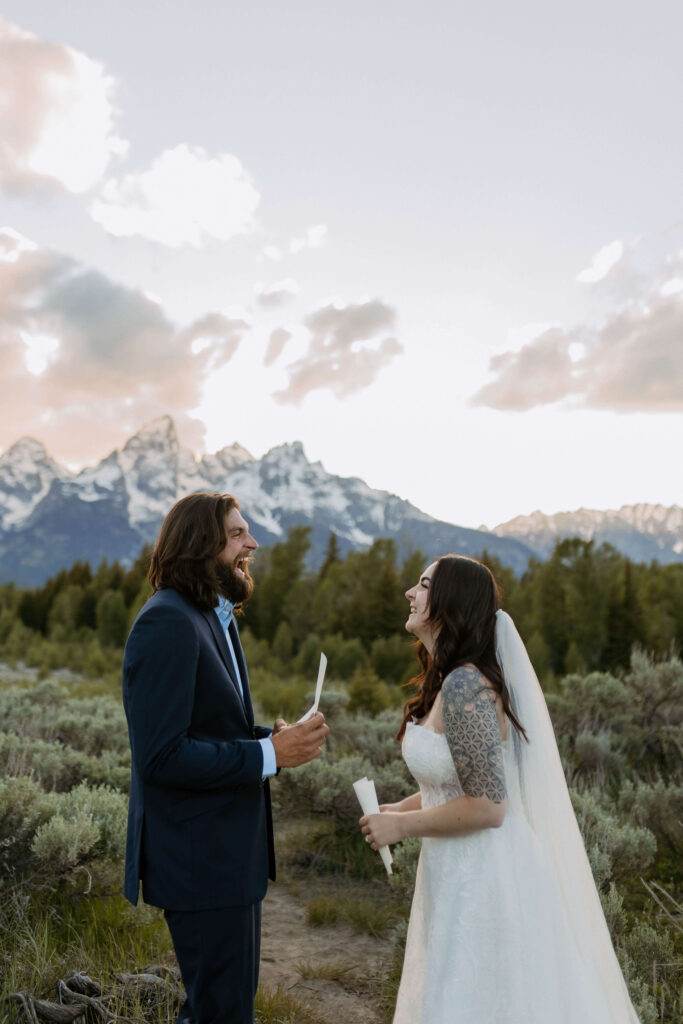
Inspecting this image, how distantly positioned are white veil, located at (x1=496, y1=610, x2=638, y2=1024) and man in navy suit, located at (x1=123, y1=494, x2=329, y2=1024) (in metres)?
0.62

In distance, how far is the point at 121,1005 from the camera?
9.75 ft

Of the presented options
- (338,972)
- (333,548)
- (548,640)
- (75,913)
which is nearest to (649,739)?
(338,972)

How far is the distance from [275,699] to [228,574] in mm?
9693

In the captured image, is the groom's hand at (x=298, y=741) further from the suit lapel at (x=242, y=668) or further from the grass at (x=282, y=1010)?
the grass at (x=282, y=1010)

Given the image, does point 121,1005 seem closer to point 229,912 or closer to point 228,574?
point 229,912

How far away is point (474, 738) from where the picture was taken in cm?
215

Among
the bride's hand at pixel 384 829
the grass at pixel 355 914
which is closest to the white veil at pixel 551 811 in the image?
the bride's hand at pixel 384 829

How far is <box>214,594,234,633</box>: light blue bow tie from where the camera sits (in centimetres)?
240

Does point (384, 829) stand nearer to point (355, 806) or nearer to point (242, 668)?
point (242, 668)

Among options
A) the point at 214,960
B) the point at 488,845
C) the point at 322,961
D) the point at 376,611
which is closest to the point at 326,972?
the point at 322,961

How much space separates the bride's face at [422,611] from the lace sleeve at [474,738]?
24cm

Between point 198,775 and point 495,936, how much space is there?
3.18ft

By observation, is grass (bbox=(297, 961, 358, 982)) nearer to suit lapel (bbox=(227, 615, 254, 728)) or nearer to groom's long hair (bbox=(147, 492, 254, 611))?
suit lapel (bbox=(227, 615, 254, 728))

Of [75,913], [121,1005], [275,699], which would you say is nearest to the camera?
[121,1005]
